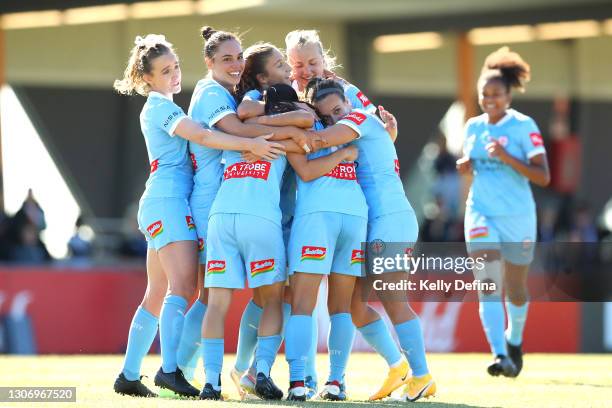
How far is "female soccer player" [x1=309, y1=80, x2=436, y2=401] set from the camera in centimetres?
789

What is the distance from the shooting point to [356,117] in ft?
26.1

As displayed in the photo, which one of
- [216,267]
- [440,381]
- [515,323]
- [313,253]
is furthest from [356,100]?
[515,323]

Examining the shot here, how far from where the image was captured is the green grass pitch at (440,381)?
7605 mm

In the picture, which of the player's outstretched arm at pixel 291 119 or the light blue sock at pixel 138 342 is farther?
the light blue sock at pixel 138 342

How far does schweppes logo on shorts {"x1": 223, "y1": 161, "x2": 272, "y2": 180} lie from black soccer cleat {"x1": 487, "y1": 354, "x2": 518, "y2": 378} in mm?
3124

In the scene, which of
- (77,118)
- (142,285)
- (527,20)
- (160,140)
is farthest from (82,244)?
(160,140)

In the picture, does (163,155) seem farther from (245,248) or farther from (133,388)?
(133,388)

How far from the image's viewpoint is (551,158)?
25781 mm

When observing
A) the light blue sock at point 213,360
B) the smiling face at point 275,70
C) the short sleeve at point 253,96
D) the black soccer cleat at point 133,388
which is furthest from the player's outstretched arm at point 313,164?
the black soccer cleat at point 133,388

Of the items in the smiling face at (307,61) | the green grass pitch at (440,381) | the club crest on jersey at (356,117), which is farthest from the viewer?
the smiling face at (307,61)

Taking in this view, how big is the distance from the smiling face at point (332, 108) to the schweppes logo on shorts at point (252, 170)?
1.72 ft

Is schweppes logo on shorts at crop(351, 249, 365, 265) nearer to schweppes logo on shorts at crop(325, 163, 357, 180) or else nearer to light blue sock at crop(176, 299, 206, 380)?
schweppes logo on shorts at crop(325, 163, 357, 180)

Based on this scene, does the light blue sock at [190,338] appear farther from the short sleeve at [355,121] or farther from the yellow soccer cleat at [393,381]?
the short sleeve at [355,121]

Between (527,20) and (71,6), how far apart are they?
25.1 ft
